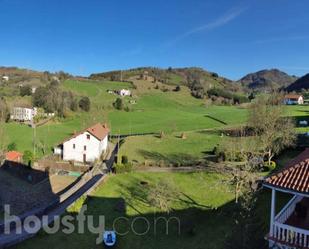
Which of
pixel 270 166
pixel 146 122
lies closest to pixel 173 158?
pixel 270 166

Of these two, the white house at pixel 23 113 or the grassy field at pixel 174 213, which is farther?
the white house at pixel 23 113

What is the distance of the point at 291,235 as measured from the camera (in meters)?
16.5

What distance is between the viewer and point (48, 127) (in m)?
92.9

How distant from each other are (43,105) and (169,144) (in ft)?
202

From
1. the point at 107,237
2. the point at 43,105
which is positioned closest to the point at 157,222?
the point at 107,237

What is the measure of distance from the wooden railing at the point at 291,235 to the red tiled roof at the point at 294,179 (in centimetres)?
191

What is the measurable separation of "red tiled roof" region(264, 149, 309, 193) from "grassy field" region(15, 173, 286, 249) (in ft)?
27.5

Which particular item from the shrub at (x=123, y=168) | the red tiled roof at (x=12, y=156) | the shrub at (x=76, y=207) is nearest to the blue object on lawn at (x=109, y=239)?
the shrub at (x=76, y=207)

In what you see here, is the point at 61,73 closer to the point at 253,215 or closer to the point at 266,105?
the point at 266,105

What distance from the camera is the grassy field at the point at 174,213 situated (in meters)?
26.9

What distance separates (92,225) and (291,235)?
17.9 metres

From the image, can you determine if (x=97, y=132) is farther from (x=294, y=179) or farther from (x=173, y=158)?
(x=294, y=179)

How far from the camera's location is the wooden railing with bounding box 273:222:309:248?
1614 cm

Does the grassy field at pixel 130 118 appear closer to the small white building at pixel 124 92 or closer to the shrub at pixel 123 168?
the small white building at pixel 124 92
